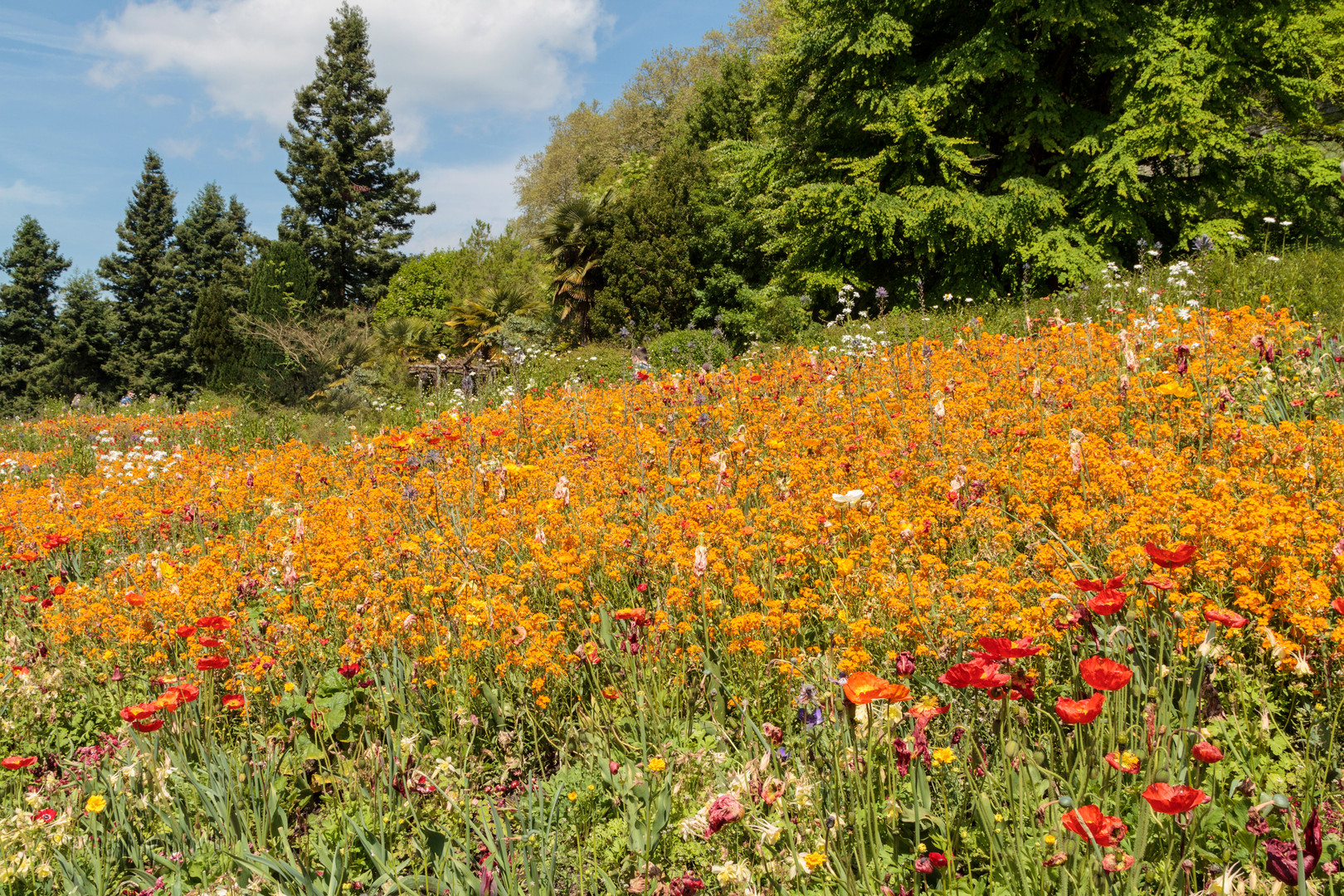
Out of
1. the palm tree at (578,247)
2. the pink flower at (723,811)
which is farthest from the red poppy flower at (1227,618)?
the palm tree at (578,247)

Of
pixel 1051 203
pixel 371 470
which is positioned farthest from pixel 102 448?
pixel 1051 203

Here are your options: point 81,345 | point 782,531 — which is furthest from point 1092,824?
Result: point 81,345

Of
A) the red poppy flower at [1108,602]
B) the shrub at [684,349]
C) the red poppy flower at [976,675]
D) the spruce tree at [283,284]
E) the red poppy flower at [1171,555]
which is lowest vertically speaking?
the red poppy flower at [976,675]

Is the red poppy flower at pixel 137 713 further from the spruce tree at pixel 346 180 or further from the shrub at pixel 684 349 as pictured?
the spruce tree at pixel 346 180

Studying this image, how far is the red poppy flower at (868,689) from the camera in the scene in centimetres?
118

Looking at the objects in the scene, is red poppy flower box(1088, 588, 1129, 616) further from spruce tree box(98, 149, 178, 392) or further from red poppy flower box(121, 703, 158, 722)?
spruce tree box(98, 149, 178, 392)

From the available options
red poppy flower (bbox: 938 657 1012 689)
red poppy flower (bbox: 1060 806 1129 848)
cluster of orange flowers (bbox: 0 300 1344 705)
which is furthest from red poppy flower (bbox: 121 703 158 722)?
red poppy flower (bbox: 1060 806 1129 848)

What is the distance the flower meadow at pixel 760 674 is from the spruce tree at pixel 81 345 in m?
36.5

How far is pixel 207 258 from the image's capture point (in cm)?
3725

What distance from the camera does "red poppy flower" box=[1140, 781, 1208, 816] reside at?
1.04 meters

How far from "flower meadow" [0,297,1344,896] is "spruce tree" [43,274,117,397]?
36484 mm

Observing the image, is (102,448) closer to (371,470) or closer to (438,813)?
(371,470)

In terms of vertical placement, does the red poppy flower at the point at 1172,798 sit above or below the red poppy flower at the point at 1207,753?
above

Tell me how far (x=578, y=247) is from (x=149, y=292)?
26.6 metres
